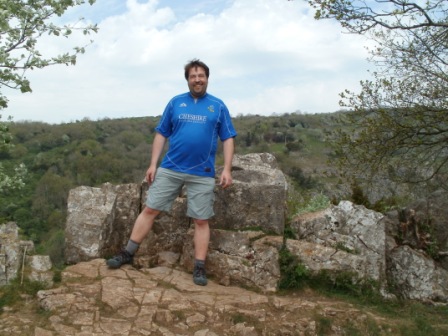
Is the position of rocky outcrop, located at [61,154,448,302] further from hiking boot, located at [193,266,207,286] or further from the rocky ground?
the rocky ground

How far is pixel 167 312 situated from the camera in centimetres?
397

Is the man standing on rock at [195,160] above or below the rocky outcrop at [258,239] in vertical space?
above

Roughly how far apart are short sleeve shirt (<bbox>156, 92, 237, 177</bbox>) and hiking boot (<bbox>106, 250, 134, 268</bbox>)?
1.03 metres

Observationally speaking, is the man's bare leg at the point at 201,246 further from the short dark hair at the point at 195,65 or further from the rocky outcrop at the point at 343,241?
the short dark hair at the point at 195,65

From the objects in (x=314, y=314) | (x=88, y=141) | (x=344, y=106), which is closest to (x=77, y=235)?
(x=314, y=314)

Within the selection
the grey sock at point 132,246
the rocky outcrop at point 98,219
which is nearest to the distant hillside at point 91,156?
the rocky outcrop at point 98,219

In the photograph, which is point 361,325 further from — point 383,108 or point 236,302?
point 383,108

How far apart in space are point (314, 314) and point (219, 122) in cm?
209

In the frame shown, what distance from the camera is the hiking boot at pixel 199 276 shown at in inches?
178

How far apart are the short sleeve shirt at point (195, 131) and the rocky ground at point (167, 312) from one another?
1.22m

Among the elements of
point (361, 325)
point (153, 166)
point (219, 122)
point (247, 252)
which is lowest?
point (361, 325)

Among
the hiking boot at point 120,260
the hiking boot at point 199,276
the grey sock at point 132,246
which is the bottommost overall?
the hiking boot at point 199,276

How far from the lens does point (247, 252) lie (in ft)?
15.9

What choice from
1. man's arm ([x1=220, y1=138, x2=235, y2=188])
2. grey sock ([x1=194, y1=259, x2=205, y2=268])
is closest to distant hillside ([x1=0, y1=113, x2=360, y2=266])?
man's arm ([x1=220, y1=138, x2=235, y2=188])
